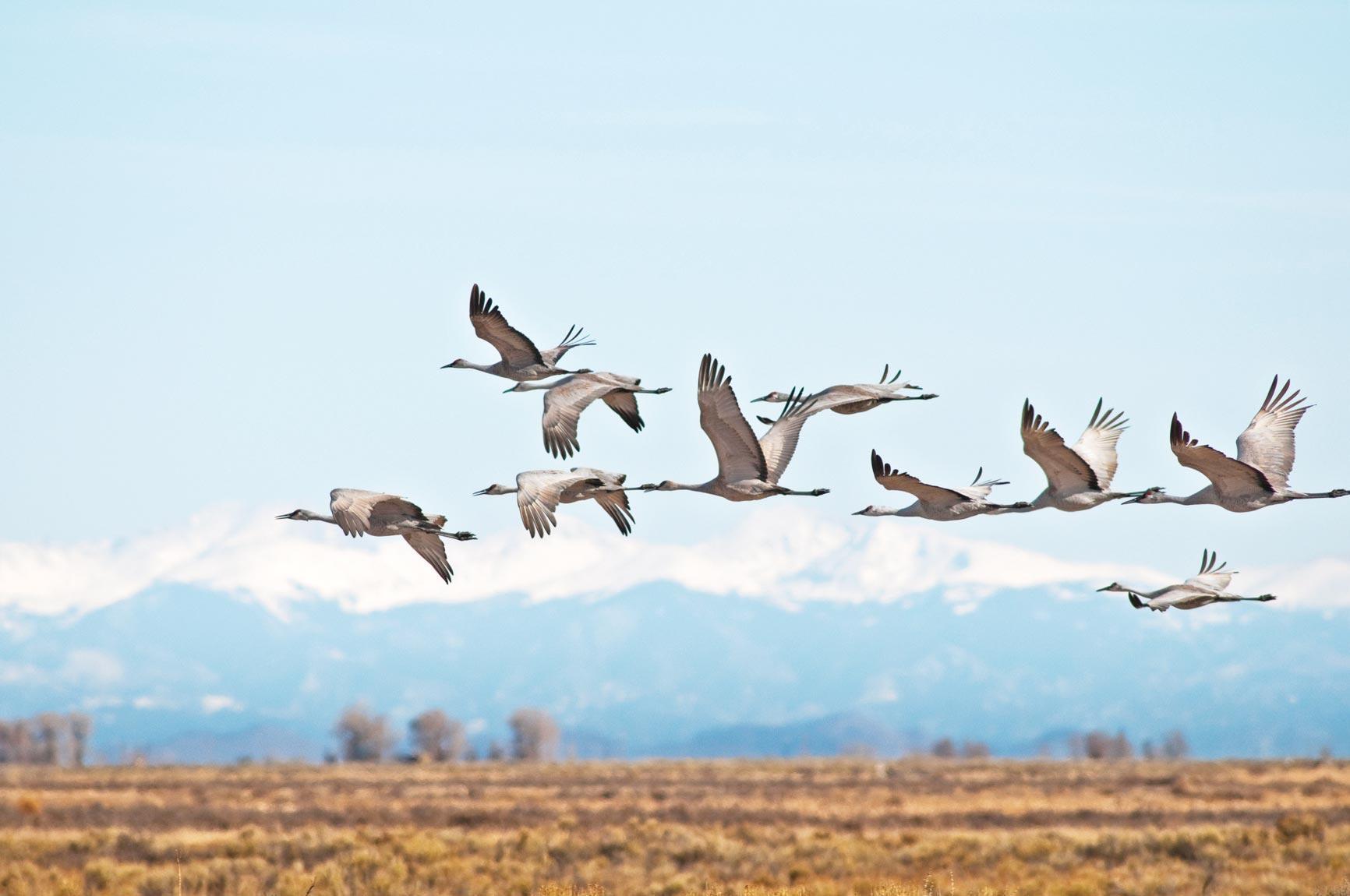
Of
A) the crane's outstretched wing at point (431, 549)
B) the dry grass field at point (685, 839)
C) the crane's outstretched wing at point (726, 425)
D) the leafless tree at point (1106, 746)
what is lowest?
the dry grass field at point (685, 839)

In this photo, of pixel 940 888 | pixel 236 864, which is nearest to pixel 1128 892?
pixel 940 888

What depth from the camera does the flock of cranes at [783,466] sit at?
66.5 feet

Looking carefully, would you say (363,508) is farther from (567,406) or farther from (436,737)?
(436,737)

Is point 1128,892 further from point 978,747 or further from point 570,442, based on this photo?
point 978,747

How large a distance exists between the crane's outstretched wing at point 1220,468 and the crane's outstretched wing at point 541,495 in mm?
6140

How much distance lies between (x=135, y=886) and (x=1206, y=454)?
2184 centimetres

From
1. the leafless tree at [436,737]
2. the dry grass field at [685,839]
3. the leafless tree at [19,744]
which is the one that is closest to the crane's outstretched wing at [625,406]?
the dry grass field at [685,839]

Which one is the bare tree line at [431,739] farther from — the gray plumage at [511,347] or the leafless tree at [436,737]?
the gray plumage at [511,347]

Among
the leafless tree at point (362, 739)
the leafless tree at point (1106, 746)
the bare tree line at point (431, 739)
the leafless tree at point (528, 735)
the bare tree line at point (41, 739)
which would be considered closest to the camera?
the leafless tree at point (362, 739)

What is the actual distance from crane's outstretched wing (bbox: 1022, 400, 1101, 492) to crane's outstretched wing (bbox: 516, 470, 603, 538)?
15.0 feet

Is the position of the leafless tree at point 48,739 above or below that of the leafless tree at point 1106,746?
above

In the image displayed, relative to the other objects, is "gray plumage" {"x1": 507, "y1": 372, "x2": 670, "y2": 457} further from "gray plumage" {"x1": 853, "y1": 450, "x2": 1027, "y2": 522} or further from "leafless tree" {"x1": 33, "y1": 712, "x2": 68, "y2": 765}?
"leafless tree" {"x1": 33, "y1": 712, "x2": 68, "y2": 765}

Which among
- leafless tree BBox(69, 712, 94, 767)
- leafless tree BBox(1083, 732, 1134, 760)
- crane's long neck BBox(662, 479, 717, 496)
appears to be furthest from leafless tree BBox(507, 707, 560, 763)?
crane's long neck BBox(662, 479, 717, 496)

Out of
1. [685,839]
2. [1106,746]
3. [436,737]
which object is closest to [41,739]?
[436,737]
